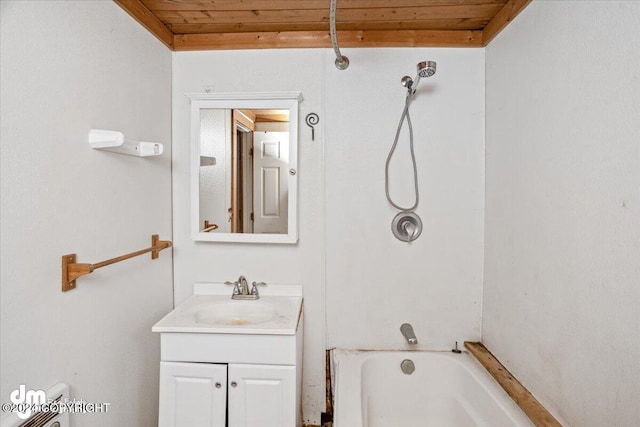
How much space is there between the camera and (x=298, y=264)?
6.00 feet

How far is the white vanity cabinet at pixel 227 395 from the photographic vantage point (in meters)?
A: 1.38

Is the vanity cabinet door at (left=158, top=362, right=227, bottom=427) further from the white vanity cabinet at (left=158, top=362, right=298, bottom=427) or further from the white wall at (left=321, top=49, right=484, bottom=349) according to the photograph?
the white wall at (left=321, top=49, right=484, bottom=349)

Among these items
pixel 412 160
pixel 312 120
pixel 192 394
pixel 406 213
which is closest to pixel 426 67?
pixel 412 160

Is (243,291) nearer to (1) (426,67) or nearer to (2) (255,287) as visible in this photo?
(2) (255,287)

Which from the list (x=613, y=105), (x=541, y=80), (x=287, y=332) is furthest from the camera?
(x=287, y=332)

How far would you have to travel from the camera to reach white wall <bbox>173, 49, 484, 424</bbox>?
70.1 inches

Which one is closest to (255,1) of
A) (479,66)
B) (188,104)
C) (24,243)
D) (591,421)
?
(188,104)

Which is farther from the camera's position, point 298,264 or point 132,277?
point 298,264

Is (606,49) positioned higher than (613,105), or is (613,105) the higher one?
(606,49)

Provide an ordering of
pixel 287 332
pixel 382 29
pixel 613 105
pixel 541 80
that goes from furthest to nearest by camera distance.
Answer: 1. pixel 382 29
2. pixel 287 332
3. pixel 541 80
4. pixel 613 105

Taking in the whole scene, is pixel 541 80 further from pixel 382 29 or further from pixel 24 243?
pixel 24 243

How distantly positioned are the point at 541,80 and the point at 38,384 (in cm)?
211

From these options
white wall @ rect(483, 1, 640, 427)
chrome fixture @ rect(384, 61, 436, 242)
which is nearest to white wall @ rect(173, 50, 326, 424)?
chrome fixture @ rect(384, 61, 436, 242)

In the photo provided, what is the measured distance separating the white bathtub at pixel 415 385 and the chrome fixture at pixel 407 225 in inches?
25.7
